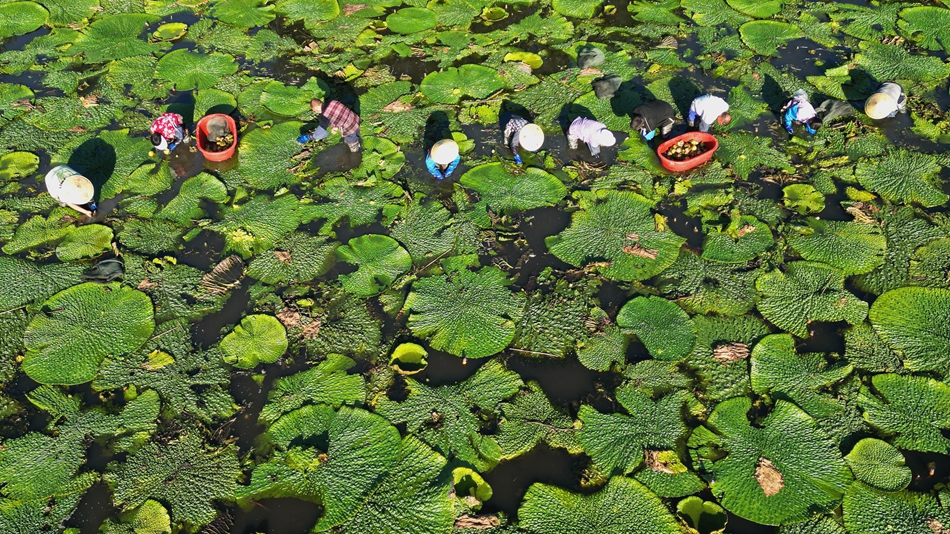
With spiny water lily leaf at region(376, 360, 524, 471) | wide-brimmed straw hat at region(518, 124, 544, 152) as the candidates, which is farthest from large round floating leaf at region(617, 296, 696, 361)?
wide-brimmed straw hat at region(518, 124, 544, 152)

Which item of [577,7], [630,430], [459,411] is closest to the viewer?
[630,430]

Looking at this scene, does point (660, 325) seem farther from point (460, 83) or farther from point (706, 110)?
point (460, 83)

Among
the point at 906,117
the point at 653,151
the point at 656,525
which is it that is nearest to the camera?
the point at 656,525

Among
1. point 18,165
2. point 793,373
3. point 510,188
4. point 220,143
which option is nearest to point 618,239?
point 510,188

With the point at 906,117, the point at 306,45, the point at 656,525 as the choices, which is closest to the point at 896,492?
the point at 656,525

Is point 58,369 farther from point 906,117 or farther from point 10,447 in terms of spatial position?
point 906,117

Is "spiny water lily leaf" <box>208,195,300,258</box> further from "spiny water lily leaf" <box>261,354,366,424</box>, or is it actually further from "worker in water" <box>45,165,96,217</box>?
"spiny water lily leaf" <box>261,354,366,424</box>
